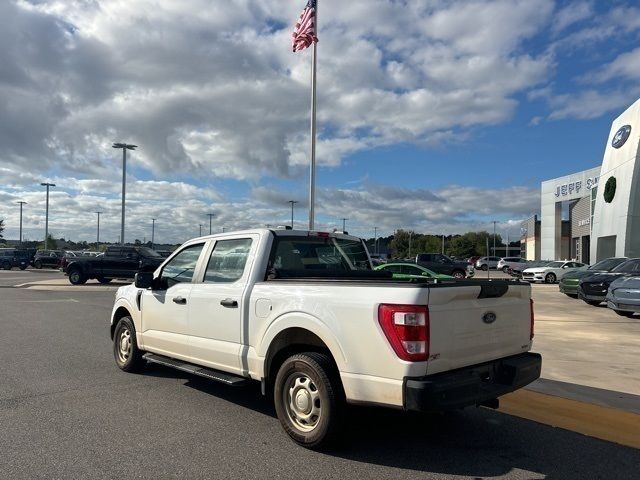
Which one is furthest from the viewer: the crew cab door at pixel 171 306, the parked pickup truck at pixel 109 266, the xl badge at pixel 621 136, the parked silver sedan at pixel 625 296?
the xl badge at pixel 621 136

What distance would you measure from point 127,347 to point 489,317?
16.0 feet

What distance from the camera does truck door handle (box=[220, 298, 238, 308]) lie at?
5.12m

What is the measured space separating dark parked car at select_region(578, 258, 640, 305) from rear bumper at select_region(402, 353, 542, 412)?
12884 mm

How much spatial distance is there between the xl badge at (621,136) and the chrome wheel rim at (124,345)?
3612cm

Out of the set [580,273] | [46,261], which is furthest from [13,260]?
[580,273]

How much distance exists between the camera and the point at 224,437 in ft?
15.3

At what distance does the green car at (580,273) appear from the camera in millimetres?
17469

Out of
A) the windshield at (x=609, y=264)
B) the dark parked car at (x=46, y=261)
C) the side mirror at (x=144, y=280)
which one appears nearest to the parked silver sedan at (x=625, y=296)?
the windshield at (x=609, y=264)

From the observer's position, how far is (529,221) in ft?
251

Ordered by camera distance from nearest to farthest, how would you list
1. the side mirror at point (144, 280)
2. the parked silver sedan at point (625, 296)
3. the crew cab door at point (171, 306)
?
the crew cab door at point (171, 306), the side mirror at point (144, 280), the parked silver sedan at point (625, 296)

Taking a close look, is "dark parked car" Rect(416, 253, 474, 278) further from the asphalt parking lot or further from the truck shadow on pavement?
the truck shadow on pavement

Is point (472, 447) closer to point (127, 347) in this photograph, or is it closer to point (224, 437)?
point (224, 437)

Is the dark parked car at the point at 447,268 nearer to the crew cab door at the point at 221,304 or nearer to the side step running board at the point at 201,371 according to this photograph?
the side step running board at the point at 201,371

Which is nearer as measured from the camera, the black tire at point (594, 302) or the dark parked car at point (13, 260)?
the black tire at point (594, 302)
